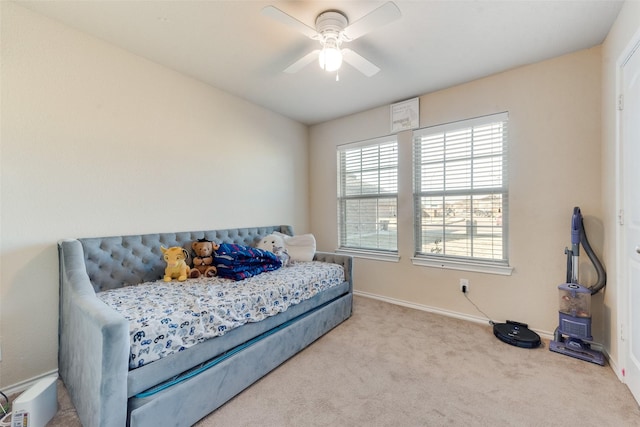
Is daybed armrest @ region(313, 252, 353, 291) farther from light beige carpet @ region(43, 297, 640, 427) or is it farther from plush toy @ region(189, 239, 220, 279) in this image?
plush toy @ region(189, 239, 220, 279)

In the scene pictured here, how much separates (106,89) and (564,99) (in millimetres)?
3862

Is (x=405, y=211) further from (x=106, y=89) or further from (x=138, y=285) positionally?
(x=106, y=89)

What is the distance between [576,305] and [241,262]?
280 cm

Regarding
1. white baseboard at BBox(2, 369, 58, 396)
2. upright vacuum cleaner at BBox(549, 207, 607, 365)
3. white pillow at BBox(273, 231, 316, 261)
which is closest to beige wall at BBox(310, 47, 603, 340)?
upright vacuum cleaner at BBox(549, 207, 607, 365)

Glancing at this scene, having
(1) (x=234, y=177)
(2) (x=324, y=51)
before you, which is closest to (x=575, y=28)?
(2) (x=324, y=51)

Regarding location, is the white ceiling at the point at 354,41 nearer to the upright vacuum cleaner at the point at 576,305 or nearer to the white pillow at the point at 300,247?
the upright vacuum cleaner at the point at 576,305

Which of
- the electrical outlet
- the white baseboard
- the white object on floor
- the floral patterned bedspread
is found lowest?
the white baseboard

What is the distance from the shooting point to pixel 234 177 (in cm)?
310

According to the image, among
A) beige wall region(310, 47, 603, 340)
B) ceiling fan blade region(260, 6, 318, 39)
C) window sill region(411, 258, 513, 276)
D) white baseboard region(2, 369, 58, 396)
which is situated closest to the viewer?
ceiling fan blade region(260, 6, 318, 39)

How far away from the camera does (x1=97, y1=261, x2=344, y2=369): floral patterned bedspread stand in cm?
137

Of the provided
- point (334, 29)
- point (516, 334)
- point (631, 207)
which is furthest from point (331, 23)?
point (516, 334)

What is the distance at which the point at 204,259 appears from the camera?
97.0 inches

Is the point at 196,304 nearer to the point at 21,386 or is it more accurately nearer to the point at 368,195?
the point at 21,386

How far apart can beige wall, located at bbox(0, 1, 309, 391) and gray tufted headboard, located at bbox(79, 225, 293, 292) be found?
0.36ft
